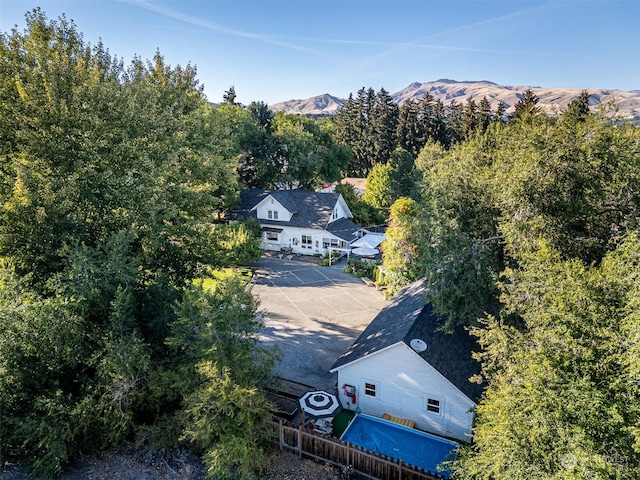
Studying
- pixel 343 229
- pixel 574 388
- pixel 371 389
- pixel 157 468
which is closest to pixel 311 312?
pixel 371 389

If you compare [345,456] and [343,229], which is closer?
[345,456]

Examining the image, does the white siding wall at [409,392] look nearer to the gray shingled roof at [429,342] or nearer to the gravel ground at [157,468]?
the gray shingled roof at [429,342]

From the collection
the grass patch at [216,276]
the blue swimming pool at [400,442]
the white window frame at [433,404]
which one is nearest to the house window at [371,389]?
the blue swimming pool at [400,442]

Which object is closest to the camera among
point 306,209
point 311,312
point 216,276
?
point 311,312

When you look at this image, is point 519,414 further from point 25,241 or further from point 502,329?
point 25,241

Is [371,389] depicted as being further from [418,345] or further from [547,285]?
[547,285]

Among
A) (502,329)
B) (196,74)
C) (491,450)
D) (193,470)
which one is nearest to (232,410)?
(193,470)
